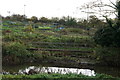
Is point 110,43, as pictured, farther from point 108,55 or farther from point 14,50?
point 14,50

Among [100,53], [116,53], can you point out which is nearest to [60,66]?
[100,53]

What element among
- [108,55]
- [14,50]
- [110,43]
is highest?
[110,43]

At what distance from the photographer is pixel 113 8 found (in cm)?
1481

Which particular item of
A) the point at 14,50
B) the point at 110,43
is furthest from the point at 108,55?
the point at 14,50

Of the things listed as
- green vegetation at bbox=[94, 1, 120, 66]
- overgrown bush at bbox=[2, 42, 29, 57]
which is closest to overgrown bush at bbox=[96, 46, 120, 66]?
green vegetation at bbox=[94, 1, 120, 66]

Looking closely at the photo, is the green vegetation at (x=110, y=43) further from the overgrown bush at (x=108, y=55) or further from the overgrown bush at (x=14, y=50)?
the overgrown bush at (x=14, y=50)

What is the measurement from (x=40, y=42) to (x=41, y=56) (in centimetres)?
411

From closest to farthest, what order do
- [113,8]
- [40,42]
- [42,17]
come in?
1. [113,8]
2. [40,42]
3. [42,17]

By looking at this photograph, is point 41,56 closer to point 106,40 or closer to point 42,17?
point 106,40

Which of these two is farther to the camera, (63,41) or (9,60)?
(63,41)

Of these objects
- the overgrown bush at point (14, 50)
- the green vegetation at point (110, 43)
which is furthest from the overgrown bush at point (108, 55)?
the overgrown bush at point (14, 50)

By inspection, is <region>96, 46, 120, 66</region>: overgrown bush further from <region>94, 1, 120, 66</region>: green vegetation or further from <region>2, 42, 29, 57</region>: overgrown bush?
<region>2, 42, 29, 57</region>: overgrown bush

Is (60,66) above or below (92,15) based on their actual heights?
below

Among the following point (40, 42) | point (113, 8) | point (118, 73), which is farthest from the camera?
point (40, 42)
